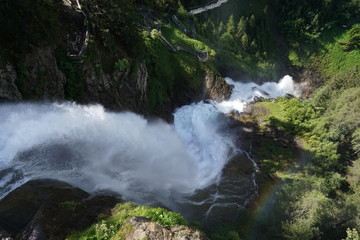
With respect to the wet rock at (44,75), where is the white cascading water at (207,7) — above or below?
above

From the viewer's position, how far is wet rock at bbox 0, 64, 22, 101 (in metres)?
12.8

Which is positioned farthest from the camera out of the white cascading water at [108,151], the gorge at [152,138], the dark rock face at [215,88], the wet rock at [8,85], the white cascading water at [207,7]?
the white cascading water at [207,7]

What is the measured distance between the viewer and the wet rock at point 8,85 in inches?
505

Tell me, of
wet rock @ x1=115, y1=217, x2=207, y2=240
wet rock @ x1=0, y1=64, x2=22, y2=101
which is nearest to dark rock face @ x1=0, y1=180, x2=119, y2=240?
wet rock @ x1=115, y1=217, x2=207, y2=240

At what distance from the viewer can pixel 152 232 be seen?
8086 millimetres

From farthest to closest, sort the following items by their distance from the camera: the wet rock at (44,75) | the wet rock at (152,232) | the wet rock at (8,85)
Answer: the wet rock at (44,75) → the wet rock at (8,85) → the wet rock at (152,232)

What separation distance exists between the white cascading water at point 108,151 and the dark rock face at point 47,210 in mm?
731

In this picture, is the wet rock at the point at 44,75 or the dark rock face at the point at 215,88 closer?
the wet rock at the point at 44,75

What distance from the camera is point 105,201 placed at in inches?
491

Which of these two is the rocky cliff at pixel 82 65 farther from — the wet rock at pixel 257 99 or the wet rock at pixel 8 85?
the wet rock at pixel 257 99

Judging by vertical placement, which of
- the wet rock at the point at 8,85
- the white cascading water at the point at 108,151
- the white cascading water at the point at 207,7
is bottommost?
the white cascading water at the point at 108,151

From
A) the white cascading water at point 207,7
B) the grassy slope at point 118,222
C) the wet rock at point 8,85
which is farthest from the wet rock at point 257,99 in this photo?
the wet rock at point 8,85

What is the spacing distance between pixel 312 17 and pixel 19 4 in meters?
67.5

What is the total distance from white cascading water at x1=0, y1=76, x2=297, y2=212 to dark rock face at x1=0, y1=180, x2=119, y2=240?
2.40 ft
